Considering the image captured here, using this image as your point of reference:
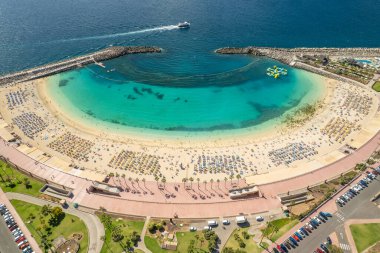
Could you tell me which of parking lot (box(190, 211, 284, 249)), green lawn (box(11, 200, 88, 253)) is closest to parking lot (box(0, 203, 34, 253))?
green lawn (box(11, 200, 88, 253))

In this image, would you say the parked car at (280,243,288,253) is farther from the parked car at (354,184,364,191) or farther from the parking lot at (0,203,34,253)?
the parking lot at (0,203,34,253)

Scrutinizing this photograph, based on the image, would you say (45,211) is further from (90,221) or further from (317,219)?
(317,219)

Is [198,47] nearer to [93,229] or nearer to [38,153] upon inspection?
[38,153]

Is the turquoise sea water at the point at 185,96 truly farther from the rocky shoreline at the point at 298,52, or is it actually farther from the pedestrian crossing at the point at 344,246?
the pedestrian crossing at the point at 344,246

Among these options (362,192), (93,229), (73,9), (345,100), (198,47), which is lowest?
(93,229)

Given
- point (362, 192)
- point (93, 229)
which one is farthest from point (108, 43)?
point (362, 192)

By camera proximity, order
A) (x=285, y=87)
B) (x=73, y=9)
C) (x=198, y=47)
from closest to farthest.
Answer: (x=285, y=87) < (x=198, y=47) < (x=73, y=9)

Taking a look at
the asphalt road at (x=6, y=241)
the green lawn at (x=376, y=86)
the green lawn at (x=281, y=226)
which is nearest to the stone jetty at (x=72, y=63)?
the asphalt road at (x=6, y=241)
